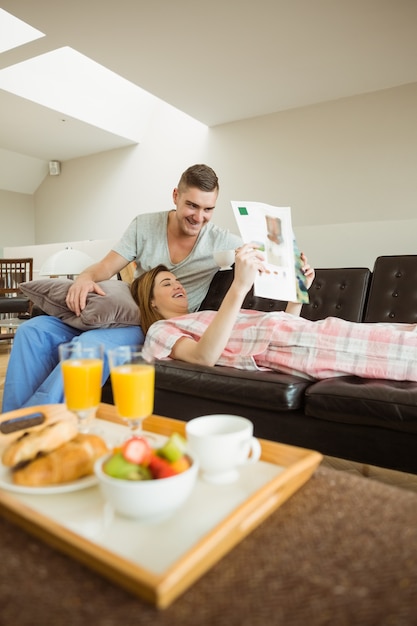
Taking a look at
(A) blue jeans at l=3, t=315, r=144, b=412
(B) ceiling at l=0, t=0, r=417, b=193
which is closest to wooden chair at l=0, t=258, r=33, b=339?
(B) ceiling at l=0, t=0, r=417, b=193

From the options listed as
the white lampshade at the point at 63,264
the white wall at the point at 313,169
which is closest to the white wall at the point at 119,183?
the white wall at the point at 313,169

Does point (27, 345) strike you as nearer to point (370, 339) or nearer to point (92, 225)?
point (370, 339)

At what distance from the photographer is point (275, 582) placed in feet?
1.81

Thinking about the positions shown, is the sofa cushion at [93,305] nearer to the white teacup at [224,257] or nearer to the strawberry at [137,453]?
the white teacup at [224,257]

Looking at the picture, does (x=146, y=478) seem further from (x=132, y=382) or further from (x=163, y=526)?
(x=132, y=382)

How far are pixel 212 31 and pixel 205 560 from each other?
10.6 feet

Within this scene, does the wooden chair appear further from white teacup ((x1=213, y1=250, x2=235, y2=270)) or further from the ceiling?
white teacup ((x1=213, y1=250, x2=235, y2=270))

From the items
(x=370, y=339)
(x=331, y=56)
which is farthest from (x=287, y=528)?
(x=331, y=56)

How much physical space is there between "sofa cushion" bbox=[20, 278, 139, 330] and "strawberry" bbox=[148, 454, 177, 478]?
1.33m

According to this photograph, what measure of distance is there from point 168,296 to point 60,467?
128cm

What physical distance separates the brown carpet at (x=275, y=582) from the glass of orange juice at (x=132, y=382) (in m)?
0.30

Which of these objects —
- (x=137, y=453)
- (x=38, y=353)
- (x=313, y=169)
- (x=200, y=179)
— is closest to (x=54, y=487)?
(x=137, y=453)

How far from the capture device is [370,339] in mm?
1596

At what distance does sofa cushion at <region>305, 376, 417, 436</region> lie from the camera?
1.33 m
